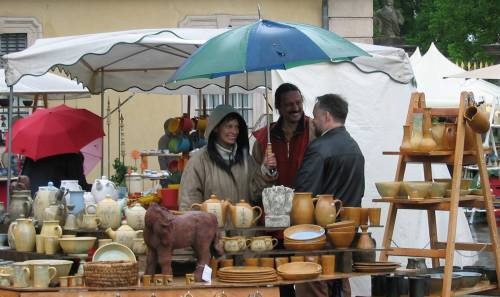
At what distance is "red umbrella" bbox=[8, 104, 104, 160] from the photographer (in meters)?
8.88

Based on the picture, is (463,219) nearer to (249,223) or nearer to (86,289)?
(249,223)

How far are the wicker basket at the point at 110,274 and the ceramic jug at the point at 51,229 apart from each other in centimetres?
77

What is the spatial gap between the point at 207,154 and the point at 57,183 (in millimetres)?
2648

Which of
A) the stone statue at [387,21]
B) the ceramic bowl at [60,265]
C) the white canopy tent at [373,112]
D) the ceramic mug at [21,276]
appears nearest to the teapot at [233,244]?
the ceramic bowl at [60,265]

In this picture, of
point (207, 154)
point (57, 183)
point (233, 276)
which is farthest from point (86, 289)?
point (57, 183)

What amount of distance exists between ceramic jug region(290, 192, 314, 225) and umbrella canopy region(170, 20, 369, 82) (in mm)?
761

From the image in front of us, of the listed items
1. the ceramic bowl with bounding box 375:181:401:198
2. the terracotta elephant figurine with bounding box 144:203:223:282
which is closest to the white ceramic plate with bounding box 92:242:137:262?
the terracotta elephant figurine with bounding box 144:203:223:282

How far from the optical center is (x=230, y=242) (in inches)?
231

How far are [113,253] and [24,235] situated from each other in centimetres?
82

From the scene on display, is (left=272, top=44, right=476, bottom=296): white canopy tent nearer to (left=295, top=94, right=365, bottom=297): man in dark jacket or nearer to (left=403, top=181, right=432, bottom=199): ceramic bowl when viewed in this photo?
(left=403, top=181, right=432, bottom=199): ceramic bowl

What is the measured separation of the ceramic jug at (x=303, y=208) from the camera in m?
6.21

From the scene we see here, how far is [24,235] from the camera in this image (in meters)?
6.29

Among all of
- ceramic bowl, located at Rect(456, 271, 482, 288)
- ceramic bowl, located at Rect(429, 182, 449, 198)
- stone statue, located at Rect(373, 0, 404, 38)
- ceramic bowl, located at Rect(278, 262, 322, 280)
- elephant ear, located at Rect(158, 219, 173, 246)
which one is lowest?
ceramic bowl, located at Rect(456, 271, 482, 288)

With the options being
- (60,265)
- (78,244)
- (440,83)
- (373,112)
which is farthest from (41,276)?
(440,83)
